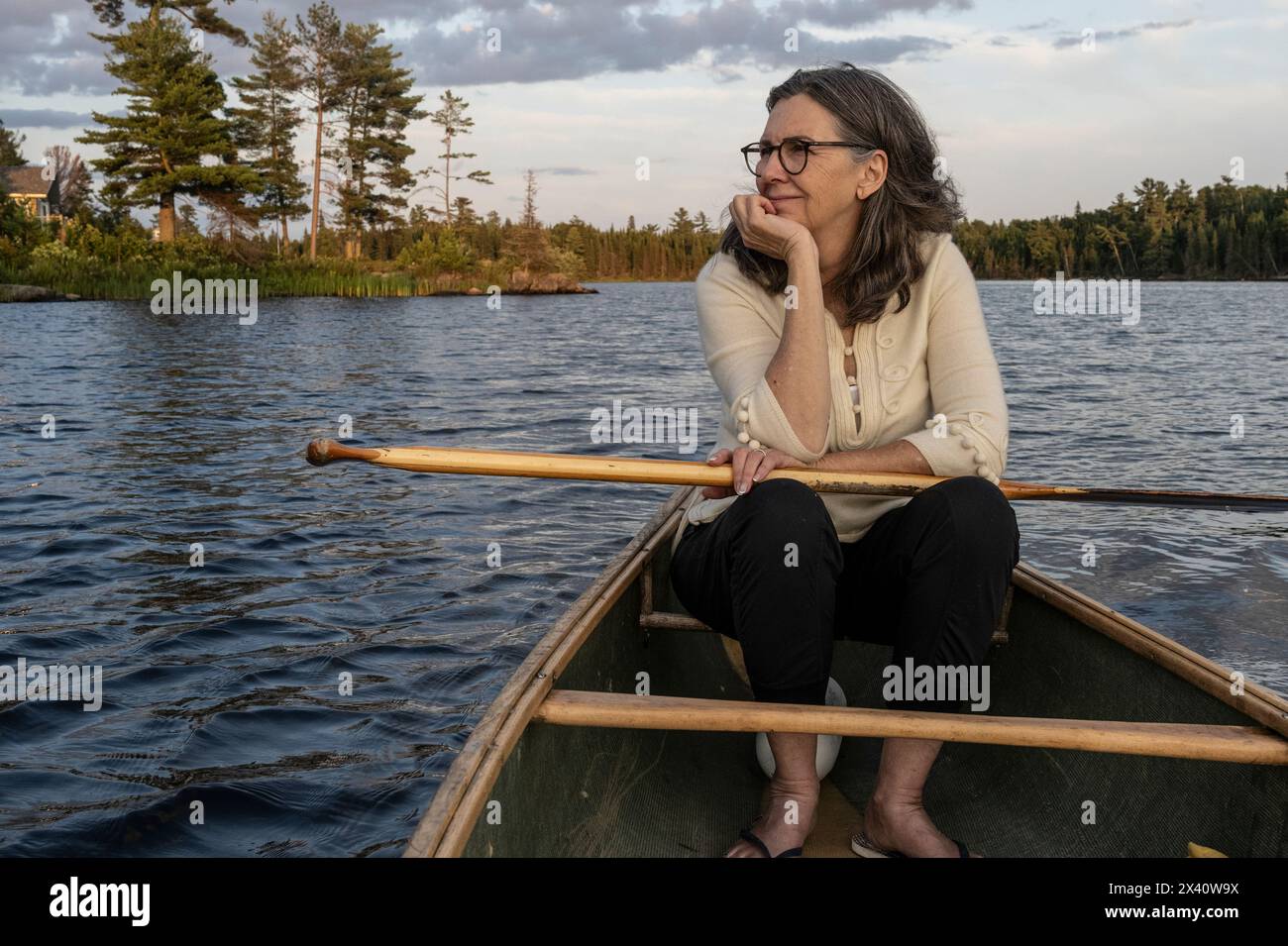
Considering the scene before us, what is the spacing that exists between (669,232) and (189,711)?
118417 mm

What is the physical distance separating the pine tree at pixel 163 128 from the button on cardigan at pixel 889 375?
3989 centimetres

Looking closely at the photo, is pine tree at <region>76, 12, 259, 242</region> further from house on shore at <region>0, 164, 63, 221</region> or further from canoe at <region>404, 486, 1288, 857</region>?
canoe at <region>404, 486, 1288, 857</region>

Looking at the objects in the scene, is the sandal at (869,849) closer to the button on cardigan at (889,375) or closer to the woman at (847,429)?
the woman at (847,429)

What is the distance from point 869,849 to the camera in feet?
8.25

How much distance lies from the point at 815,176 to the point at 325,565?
4544 mm

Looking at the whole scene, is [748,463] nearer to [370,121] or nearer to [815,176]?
[815,176]

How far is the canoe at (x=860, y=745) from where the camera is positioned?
214cm

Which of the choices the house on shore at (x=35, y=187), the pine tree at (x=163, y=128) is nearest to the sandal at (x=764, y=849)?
the pine tree at (x=163, y=128)

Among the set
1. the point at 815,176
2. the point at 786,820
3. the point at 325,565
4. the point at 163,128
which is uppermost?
the point at 163,128

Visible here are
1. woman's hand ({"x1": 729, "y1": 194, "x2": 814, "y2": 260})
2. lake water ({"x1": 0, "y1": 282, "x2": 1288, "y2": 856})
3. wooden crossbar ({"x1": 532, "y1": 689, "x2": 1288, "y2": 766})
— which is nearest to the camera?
wooden crossbar ({"x1": 532, "y1": 689, "x2": 1288, "y2": 766})

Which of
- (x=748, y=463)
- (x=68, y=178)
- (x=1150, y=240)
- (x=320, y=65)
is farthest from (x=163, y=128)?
(x=1150, y=240)

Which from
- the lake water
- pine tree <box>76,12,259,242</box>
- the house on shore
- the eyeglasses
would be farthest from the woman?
the house on shore

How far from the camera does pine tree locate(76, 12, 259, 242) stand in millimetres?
37531
